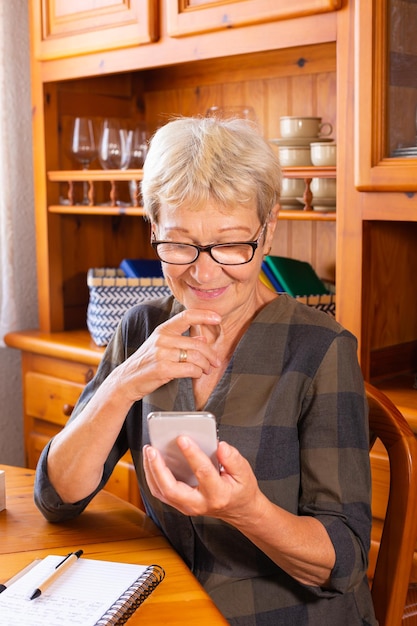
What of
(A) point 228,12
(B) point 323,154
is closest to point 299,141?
(B) point 323,154

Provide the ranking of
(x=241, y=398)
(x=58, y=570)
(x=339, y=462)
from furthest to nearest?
(x=241, y=398)
(x=339, y=462)
(x=58, y=570)

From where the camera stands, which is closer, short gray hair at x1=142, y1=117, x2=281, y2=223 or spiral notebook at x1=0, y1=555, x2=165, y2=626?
spiral notebook at x1=0, y1=555, x2=165, y2=626

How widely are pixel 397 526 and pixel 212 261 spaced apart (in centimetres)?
50

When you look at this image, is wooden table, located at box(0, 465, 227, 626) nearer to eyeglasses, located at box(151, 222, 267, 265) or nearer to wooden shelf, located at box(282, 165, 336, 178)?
eyeglasses, located at box(151, 222, 267, 265)

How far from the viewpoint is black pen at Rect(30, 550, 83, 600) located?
109cm

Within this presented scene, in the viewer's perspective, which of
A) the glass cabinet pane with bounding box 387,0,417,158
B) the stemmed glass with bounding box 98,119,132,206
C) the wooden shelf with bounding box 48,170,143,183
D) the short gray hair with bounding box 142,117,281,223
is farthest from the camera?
the stemmed glass with bounding box 98,119,132,206

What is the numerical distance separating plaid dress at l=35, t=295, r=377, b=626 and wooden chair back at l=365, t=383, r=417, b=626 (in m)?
0.03

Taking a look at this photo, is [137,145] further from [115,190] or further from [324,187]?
[324,187]

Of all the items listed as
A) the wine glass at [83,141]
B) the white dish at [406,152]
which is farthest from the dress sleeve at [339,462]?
the wine glass at [83,141]

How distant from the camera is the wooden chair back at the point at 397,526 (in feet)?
4.25

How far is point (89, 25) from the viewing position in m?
2.44

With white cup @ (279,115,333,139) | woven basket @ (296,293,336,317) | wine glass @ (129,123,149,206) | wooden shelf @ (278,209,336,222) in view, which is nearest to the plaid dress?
wooden shelf @ (278,209,336,222)

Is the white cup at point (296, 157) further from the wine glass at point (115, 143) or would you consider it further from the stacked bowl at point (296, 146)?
the wine glass at point (115, 143)

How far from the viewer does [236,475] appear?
3.44 feet
